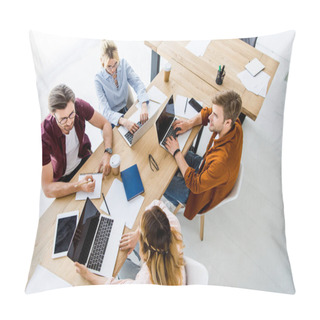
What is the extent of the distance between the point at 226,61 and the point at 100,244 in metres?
1.79

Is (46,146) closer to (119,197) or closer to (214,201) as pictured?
(119,197)

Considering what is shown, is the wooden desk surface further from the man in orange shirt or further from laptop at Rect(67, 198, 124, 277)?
the man in orange shirt

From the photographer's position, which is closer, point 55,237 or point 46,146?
point 55,237

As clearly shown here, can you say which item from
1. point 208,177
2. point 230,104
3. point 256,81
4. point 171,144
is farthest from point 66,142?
point 256,81

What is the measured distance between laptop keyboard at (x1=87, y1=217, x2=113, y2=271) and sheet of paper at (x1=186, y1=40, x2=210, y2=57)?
1.46 meters

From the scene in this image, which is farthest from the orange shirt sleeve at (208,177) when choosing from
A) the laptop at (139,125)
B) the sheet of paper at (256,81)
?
the sheet of paper at (256,81)

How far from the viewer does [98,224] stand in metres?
1.39

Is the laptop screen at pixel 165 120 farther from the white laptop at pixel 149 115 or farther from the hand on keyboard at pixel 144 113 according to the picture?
the hand on keyboard at pixel 144 113

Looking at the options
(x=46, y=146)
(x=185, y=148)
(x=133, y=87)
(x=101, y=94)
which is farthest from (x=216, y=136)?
(x=46, y=146)

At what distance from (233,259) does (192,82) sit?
1.44 metres

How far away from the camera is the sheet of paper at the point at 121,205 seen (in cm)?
148

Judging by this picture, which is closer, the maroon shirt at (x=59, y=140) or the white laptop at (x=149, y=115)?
the maroon shirt at (x=59, y=140)

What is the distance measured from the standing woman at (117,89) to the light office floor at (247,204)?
96 mm

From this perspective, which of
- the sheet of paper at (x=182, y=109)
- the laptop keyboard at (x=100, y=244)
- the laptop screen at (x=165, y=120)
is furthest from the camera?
the sheet of paper at (x=182, y=109)
